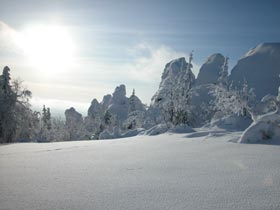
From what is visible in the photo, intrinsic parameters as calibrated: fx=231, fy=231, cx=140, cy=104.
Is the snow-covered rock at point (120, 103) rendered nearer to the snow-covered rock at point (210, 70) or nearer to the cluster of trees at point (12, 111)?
the snow-covered rock at point (210, 70)

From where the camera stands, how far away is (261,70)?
80.3m

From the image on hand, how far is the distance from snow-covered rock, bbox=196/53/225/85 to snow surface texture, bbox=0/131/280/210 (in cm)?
8460

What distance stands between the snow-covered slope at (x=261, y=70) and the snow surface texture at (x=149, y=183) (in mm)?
80848

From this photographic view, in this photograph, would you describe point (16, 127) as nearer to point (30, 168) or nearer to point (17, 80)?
point (17, 80)

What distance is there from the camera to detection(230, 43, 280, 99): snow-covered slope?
258ft

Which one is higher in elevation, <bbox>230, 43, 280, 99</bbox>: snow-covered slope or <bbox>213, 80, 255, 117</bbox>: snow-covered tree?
<bbox>230, 43, 280, 99</bbox>: snow-covered slope

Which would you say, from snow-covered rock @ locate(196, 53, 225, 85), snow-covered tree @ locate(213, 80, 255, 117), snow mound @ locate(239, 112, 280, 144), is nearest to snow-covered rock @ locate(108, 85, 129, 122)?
snow-covered rock @ locate(196, 53, 225, 85)

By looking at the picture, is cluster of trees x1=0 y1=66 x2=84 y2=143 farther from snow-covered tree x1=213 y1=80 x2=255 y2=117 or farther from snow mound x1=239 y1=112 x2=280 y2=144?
snow mound x1=239 y1=112 x2=280 y2=144

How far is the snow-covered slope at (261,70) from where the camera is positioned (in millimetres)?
78562

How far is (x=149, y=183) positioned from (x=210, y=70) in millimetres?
88286

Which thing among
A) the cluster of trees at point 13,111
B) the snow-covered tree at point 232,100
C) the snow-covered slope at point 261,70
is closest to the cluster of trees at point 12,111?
the cluster of trees at point 13,111

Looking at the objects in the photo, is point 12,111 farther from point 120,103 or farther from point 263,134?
point 120,103

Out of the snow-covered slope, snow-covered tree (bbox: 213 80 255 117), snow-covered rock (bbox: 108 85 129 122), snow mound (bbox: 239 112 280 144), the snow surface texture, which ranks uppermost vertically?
the snow-covered slope

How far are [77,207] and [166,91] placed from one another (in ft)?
79.1
